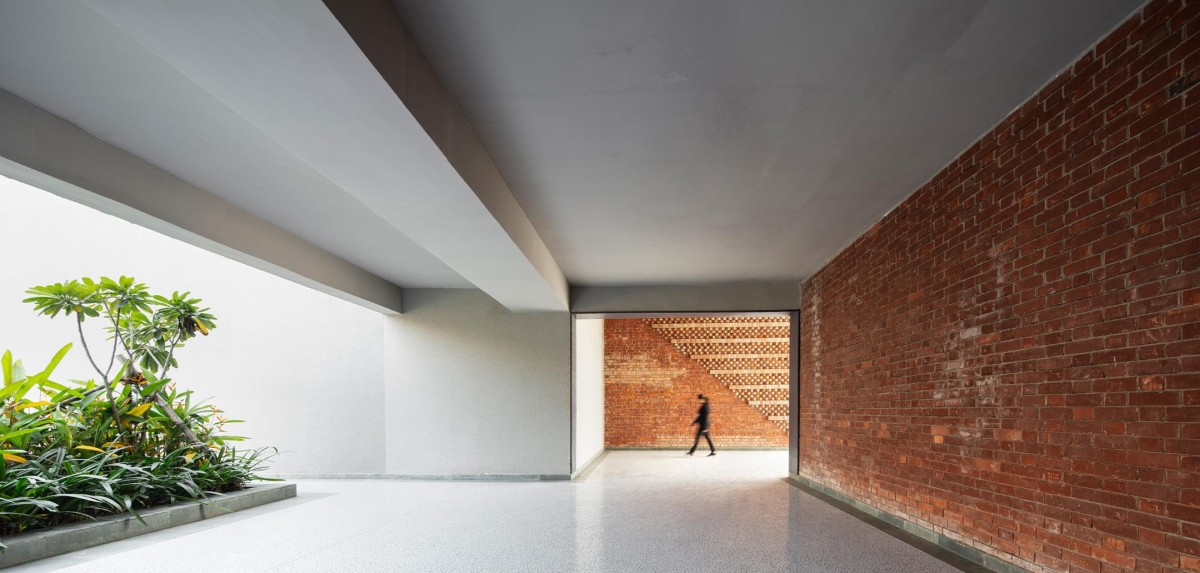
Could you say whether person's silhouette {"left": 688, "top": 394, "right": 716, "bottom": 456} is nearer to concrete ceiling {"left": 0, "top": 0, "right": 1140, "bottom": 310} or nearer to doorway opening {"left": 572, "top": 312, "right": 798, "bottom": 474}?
doorway opening {"left": 572, "top": 312, "right": 798, "bottom": 474}

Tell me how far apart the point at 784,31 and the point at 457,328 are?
768cm

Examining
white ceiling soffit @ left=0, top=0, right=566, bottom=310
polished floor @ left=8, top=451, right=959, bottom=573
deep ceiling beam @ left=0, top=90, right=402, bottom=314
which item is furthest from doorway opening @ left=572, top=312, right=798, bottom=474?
white ceiling soffit @ left=0, top=0, right=566, bottom=310

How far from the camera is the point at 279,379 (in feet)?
33.6

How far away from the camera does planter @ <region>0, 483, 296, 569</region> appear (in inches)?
179

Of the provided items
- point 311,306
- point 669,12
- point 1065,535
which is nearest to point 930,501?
point 1065,535

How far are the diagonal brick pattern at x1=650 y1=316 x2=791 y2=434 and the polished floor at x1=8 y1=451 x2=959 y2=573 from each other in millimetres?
5943

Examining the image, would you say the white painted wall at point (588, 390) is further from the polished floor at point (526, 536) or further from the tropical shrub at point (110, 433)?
the tropical shrub at point (110, 433)

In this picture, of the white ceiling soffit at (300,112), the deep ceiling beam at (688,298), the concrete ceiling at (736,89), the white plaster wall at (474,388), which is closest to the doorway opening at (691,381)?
the deep ceiling beam at (688,298)

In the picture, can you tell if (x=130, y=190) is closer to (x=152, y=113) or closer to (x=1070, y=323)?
(x=152, y=113)

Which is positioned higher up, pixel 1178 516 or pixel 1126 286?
pixel 1126 286

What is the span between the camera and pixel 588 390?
12.0 m

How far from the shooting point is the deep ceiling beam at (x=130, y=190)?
3723 mm

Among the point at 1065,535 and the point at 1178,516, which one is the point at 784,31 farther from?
the point at 1065,535

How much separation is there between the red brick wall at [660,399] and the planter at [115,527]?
8.23 meters
